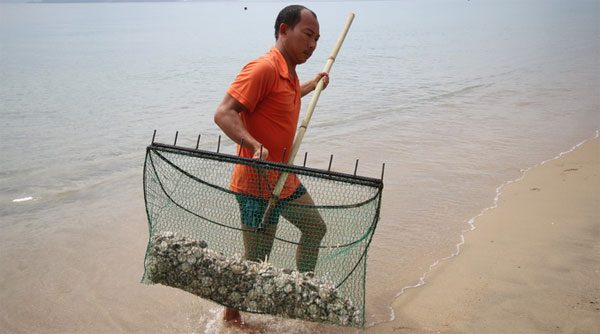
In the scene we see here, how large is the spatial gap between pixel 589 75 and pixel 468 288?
12.3 metres

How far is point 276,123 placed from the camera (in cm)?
303

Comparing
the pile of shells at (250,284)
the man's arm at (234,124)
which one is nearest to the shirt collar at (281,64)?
the man's arm at (234,124)

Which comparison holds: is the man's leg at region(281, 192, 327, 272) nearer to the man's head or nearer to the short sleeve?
the short sleeve

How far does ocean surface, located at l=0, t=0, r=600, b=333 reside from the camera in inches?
163

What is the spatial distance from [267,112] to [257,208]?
48 centimetres

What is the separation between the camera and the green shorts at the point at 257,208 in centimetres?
306

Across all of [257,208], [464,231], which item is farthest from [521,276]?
[257,208]

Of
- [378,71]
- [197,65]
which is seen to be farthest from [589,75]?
[197,65]

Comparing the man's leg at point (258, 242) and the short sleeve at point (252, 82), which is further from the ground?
the short sleeve at point (252, 82)

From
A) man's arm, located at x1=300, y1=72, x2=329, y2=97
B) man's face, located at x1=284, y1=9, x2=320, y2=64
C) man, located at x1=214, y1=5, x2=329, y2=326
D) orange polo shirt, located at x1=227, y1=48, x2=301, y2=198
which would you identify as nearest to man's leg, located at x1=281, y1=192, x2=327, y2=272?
man, located at x1=214, y1=5, x2=329, y2=326

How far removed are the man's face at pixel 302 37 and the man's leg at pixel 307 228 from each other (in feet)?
2.33

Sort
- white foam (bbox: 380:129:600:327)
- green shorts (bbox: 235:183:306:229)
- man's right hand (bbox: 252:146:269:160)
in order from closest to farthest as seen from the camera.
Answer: man's right hand (bbox: 252:146:269:160) → green shorts (bbox: 235:183:306:229) → white foam (bbox: 380:129:600:327)

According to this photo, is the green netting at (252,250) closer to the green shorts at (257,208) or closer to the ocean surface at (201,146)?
the green shorts at (257,208)

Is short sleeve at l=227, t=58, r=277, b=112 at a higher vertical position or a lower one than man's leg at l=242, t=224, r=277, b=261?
higher
